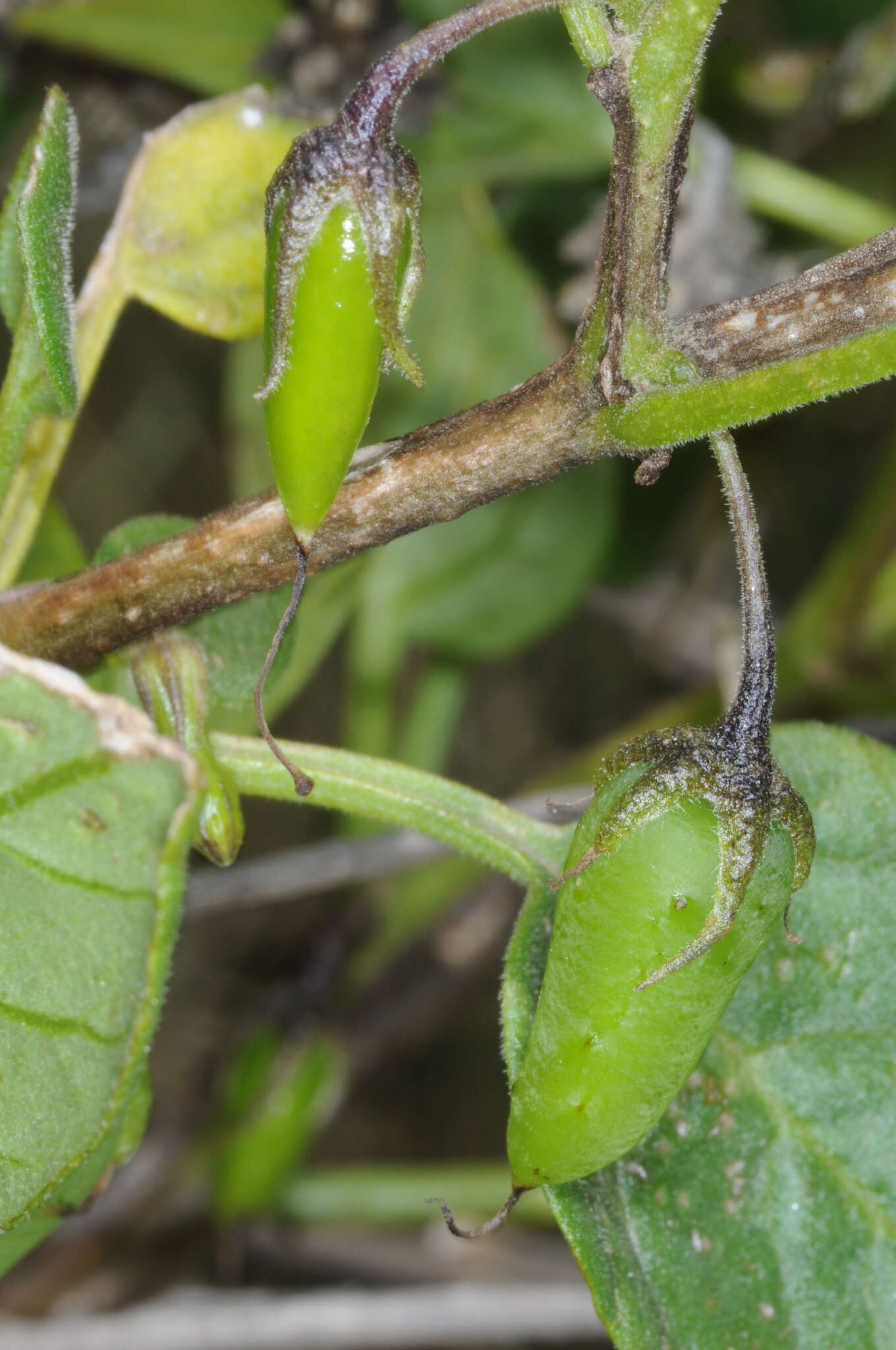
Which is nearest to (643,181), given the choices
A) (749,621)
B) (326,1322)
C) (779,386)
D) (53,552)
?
(779,386)

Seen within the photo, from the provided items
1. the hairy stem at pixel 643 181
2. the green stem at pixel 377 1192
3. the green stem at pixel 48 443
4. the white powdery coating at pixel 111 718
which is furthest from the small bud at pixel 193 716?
the green stem at pixel 377 1192

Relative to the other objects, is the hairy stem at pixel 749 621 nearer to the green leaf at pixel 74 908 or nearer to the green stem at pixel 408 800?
the green stem at pixel 408 800

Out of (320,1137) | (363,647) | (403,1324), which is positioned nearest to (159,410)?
(363,647)

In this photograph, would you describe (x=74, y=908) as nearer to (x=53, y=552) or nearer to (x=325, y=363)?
(x=325, y=363)

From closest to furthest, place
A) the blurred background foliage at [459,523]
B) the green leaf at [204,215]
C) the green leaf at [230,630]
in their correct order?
the green leaf at [230,630]
the green leaf at [204,215]
the blurred background foliage at [459,523]

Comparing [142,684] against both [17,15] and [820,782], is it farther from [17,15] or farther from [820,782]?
[17,15]
